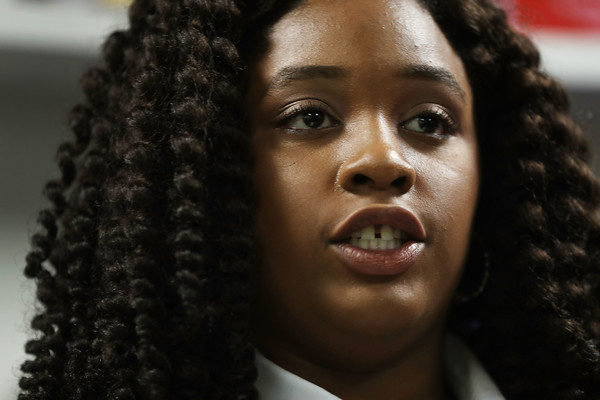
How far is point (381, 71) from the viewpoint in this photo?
3.02 ft

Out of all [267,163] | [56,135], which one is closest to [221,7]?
[267,163]

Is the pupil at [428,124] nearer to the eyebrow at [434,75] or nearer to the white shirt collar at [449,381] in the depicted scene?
the eyebrow at [434,75]

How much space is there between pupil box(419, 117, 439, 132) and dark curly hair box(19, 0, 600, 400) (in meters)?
0.12

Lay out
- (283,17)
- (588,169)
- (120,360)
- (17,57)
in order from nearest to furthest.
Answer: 1. (120,360)
2. (283,17)
3. (588,169)
4. (17,57)

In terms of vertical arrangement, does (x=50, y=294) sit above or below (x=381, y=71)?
below

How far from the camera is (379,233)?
2.94 feet

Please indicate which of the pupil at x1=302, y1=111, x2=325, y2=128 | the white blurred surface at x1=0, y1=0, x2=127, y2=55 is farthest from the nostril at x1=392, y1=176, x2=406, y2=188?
the white blurred surface at x1=0, y1=0, x2=127, y2=55

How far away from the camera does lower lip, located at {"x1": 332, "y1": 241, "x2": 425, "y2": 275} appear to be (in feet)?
2.88

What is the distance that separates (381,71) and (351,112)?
6 cm

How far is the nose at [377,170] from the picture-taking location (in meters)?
0.87

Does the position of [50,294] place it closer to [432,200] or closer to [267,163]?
[267,163]

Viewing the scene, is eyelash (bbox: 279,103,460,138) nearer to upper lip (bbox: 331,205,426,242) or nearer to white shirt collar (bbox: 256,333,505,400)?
upper lip (bbox: 331,205,426,242)

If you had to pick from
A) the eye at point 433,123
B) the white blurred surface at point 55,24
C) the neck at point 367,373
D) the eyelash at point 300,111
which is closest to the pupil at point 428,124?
the eye at point 433,123

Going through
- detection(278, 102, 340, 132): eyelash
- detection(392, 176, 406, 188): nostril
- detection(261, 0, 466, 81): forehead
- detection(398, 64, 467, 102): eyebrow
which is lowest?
detection(392, 176, 406, 188): nostril
